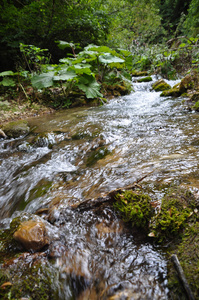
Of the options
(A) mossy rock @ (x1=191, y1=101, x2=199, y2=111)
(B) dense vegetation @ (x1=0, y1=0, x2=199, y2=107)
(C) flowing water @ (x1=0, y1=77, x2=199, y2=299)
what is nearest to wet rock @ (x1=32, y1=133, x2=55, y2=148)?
(C) flowing water @ (x1=0, y1=77, x2=199, y2=299)

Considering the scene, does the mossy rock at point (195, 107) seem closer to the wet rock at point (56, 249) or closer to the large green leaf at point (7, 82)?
the wet rock at point (56, 249)

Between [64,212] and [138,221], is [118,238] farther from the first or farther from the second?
[64,212]

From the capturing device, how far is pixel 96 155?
2.37 meters

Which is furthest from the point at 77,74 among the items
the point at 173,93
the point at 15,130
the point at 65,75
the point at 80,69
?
the point at 173,93

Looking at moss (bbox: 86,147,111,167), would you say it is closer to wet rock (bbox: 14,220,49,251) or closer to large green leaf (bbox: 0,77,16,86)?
wet rock (bbox: 14,220,49,251)

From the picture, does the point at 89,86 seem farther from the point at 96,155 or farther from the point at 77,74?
the point at 96,155

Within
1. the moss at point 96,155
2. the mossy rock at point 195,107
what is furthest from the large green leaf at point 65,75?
the mossy rock at point 195,107

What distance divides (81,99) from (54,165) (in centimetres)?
413

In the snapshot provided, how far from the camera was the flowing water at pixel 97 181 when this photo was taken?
86 centimetres

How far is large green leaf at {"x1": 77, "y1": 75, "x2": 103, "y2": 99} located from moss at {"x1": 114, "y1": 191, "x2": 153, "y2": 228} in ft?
13.1

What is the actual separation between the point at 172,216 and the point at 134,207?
0.24 m

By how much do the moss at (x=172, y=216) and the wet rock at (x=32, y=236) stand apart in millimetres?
706

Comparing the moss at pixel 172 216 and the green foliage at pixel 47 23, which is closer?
the moss at pixel 172 216

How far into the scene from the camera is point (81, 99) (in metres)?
5.86
